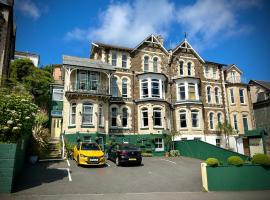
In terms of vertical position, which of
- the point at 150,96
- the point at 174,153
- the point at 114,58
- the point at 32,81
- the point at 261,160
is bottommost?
the point at 174,153

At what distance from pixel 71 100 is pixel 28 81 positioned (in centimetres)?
1205

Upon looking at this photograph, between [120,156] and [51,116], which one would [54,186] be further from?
[51,116]

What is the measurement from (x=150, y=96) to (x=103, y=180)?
16.0m

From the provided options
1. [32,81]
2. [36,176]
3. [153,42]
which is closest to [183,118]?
[153,42]

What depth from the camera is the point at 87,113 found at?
23.6m

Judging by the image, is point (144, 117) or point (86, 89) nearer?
point (86, 89)

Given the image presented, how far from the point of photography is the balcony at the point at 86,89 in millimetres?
23200

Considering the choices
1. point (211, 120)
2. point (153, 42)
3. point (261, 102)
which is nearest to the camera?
point (153, 42)

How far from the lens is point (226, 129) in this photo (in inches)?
1133

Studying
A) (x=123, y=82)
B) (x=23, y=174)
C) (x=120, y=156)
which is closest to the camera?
(x=23, y=174)

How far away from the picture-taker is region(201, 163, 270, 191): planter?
11414 millimetres

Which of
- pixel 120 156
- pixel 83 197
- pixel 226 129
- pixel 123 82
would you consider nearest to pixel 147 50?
pixel 123 82

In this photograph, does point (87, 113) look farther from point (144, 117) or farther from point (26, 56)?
point (26, 56)

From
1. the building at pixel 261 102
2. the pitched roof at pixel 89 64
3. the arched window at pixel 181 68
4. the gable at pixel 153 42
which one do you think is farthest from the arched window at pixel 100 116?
the building at pixel 261 102
